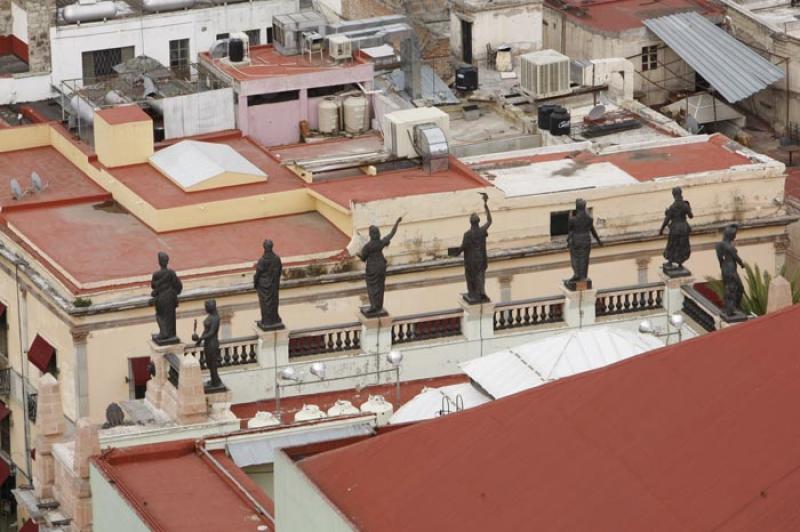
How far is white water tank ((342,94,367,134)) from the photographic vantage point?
4407 inches

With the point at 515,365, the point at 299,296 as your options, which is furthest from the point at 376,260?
the point at 299,296

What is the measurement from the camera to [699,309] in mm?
86312

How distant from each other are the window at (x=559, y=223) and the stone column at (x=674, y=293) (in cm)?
1409

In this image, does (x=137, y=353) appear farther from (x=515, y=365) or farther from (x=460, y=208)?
(x=515, y=365)

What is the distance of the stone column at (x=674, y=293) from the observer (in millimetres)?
Answer: 87750

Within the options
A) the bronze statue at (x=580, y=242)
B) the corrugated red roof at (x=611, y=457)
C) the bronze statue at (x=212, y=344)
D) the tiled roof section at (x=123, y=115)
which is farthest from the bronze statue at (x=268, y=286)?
the tiled roof section at (x=123, y=115)

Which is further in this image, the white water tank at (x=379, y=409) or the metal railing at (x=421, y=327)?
the metal railing at (x=421, y=327)

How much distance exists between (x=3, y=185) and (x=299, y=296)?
1302 cm

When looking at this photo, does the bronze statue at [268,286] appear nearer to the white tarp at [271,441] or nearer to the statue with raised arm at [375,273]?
the statue with raised arm at [375,273]

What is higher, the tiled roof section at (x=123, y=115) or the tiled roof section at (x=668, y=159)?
the tiled roof section at (x=123, y=115)

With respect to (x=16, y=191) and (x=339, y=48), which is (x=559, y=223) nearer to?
(x=339, y=48)

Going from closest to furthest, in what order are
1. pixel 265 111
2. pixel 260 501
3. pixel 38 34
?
pixel 260 501 → pixel 265 111 → pixel 38 34

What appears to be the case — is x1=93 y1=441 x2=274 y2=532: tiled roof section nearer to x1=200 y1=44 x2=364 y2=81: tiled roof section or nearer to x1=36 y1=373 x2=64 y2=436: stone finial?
x1=36 y1=373 x2=64 y2=436: stone finial

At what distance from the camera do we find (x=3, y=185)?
108m
